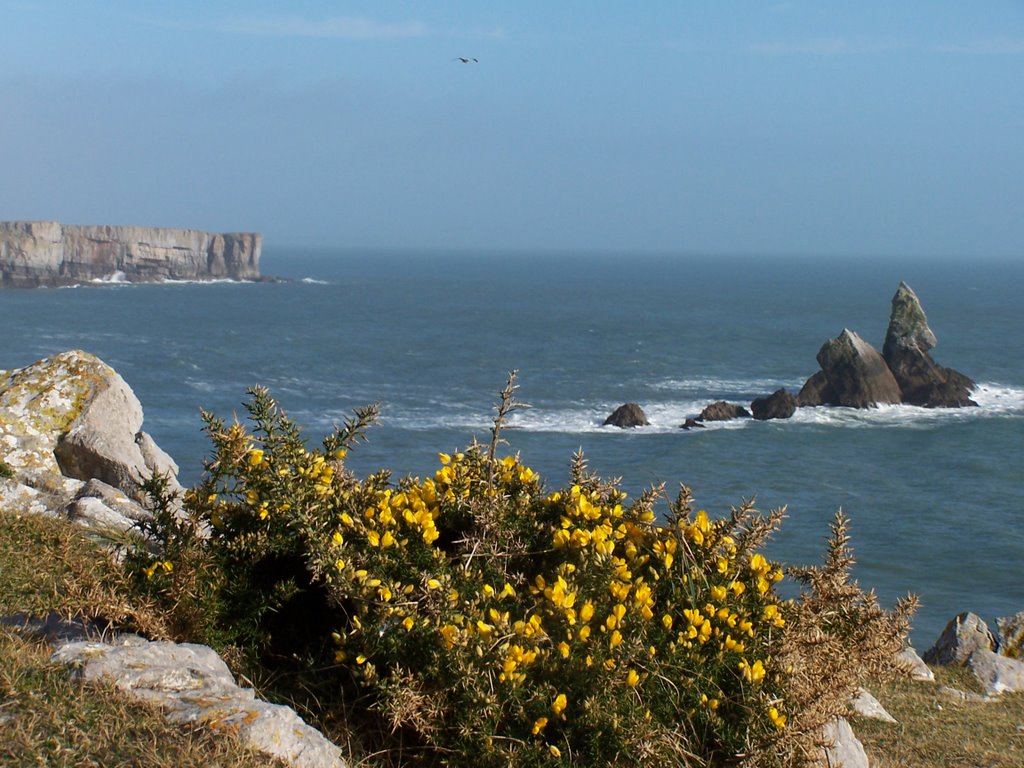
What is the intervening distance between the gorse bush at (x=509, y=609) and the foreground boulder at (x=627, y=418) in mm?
42183

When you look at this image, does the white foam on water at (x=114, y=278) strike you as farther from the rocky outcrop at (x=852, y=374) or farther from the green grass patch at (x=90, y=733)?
the green grass patch at (x=90, y=733)

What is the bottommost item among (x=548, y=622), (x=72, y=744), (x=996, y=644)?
(x=996, y=644)

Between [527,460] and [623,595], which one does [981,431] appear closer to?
[527,460]

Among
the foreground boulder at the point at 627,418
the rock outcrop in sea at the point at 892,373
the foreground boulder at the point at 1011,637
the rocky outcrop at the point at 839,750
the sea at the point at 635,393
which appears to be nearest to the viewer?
the rocky outcrop at the point at 839,750

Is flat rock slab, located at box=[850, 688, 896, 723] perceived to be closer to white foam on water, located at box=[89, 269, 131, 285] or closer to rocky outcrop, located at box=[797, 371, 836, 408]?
rocky outcrop, located at box=[797, 371, 836, 408]

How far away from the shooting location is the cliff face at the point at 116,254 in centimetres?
11962

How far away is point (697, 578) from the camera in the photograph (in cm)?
502

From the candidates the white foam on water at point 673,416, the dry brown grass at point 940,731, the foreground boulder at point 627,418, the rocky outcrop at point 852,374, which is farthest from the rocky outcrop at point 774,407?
the dry brown grass at point 940,731

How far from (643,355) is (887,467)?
99.5 feet

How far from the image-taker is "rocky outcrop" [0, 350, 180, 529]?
938 cm

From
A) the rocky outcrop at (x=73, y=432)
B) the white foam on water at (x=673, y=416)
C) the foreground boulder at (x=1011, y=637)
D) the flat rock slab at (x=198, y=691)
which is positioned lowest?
the white foam on water at (x=673, y=416)

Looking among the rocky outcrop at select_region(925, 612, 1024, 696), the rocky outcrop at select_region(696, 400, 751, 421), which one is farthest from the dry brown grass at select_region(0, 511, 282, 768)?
the rocky outcrop at select_region(696, 400, 751, 421)

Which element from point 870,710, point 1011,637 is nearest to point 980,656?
point 1011,637

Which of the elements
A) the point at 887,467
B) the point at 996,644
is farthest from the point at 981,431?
the point at 996,644
